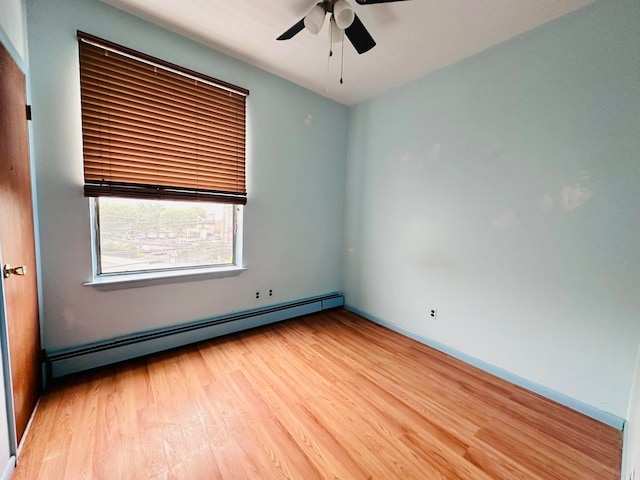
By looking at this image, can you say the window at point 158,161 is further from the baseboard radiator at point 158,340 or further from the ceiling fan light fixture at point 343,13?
the ceiling fan light fixture at point 343,13

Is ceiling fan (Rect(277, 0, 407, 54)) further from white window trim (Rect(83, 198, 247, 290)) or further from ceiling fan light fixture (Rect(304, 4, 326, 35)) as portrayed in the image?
white window trim (Rect(83, 198, 247, 290))

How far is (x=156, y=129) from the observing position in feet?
7.18

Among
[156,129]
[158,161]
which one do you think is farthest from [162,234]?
[156,129]

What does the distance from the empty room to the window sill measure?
2 cm

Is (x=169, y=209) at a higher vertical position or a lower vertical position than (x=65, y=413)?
higher

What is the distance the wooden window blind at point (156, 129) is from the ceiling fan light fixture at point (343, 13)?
1.35 metres

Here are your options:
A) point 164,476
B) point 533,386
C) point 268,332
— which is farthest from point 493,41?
point 164,476

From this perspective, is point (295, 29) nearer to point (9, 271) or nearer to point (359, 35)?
point (359, 35)

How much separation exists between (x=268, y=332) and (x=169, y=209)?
1687 millimetres

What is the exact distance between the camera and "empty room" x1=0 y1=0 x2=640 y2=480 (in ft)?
4.79

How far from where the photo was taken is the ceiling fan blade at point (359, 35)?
171 centimetres

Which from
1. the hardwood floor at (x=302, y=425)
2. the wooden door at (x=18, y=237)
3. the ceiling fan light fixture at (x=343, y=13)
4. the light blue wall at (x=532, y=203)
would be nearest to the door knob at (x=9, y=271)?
the wooden door at (x=18, y=237)

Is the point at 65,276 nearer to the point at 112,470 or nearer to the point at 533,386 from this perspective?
the point at 112,470

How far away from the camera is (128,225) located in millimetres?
2217
